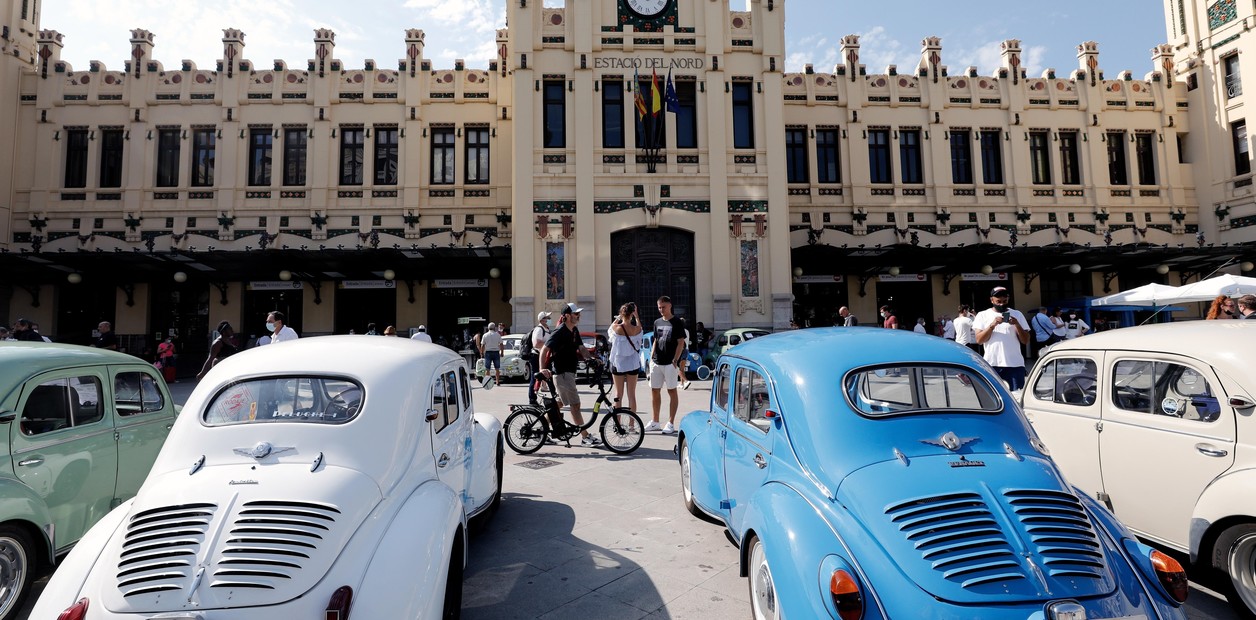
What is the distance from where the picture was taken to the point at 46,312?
1966cm

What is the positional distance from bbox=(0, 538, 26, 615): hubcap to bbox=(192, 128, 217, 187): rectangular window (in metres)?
→ 21.5

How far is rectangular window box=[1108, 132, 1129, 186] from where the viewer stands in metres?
22.8

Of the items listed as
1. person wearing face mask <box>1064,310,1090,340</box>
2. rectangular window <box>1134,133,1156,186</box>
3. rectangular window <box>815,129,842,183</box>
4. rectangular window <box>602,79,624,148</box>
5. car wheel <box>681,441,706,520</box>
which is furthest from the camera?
rectangular window <box>1134,133,1156,186</box>

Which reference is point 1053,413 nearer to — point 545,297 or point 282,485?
point 282,485

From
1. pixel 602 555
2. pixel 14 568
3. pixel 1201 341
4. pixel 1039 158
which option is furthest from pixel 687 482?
pixel 1039 158

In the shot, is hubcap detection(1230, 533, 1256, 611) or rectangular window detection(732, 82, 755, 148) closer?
hubcap detection(1230, 533, 1256, 611)

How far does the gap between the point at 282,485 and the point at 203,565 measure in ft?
1.31

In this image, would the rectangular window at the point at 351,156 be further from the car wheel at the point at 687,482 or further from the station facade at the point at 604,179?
the car wheel at the point at 687,482

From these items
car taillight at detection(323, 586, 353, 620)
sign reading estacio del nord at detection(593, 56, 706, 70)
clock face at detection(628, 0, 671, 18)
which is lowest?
car taillight at detection(323, 586, 353, 620)

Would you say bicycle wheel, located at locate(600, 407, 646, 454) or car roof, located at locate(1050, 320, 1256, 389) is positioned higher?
car roof, located at locate(1050, 320, 1256, 389)

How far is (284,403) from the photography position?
3.34 metres

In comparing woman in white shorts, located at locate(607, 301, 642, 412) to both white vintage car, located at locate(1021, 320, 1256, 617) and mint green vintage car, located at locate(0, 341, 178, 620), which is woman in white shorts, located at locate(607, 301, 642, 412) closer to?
white vintage car, located at locate(1021, 320, 1256, 617)

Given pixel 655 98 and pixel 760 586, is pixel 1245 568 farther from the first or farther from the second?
pixel 655 98

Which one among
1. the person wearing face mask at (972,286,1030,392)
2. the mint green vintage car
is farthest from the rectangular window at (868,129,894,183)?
the mint green vintage car
